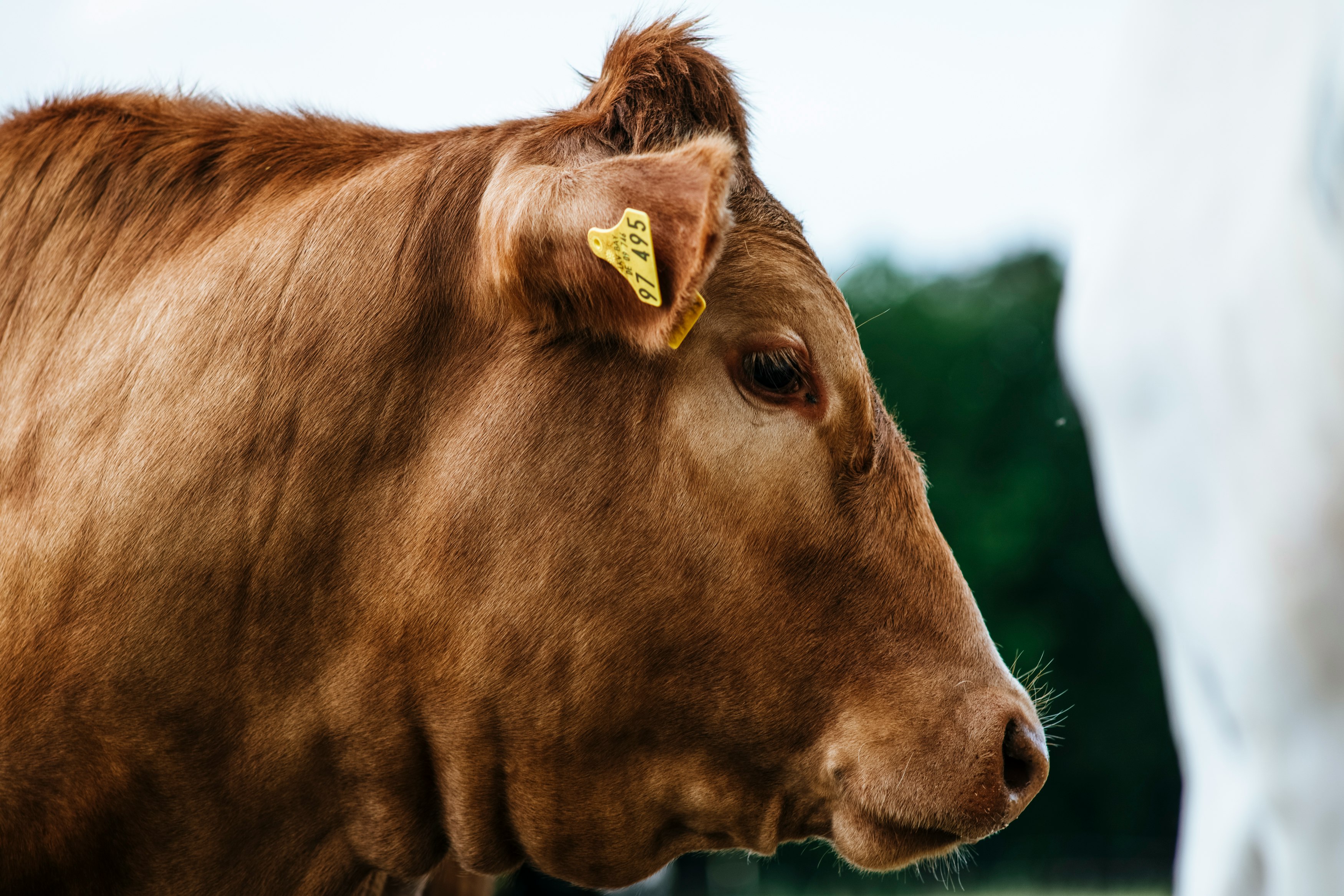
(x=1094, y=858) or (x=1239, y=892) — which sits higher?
(x=1239, y=892)

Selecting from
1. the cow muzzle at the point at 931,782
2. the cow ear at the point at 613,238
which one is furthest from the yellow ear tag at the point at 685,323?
the cow muzzle at the point at 931,782

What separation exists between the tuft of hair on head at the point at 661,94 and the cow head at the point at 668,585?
0.4 inches

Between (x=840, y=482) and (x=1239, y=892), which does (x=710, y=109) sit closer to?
(x=840, y=482)

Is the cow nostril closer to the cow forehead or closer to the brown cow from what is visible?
the brown cow

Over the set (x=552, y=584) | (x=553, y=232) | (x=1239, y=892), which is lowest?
Answer: (x=1239, y=892)

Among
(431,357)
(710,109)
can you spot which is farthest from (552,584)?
(710,109)

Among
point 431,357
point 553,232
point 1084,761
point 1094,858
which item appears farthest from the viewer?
point 1084,761

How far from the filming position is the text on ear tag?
6.28 ft

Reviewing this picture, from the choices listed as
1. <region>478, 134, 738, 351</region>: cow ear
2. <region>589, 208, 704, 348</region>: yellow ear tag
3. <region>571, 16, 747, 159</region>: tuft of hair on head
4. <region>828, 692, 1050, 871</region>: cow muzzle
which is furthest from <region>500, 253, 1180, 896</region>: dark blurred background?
<region>589, 208, 704, 348</region>: yellow ear tag

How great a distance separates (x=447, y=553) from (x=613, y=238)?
65 cm

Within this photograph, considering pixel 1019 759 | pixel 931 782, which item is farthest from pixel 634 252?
pixel 1019 759

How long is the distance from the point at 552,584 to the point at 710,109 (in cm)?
103

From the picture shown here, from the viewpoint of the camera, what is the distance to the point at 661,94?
2.39 metres

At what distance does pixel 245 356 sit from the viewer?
7.01 feet
